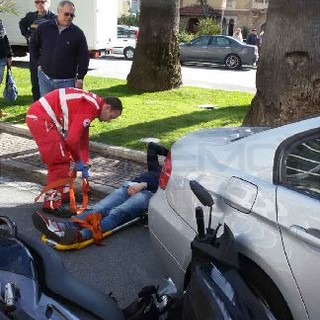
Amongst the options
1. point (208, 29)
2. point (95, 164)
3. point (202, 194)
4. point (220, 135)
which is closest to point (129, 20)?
point (208, 29)

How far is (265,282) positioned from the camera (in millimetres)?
2551

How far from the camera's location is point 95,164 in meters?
6.60

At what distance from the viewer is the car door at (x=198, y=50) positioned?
2308 centimetres

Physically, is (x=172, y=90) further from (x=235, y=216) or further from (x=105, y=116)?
(x=235, y=216)

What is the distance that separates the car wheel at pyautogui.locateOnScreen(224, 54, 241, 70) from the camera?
74.0 ft

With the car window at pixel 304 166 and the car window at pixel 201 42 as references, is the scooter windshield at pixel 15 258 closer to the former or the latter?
the car window at pixel 304 166

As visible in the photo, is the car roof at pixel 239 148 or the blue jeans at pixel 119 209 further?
the blue jeans at pixel 119 209

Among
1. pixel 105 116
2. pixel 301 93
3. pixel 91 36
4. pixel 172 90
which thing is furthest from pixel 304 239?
pixel 91 36

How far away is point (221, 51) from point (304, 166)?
67.9ft

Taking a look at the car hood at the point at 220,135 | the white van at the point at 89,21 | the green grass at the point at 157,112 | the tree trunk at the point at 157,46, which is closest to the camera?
the car hood at the point at 220,135

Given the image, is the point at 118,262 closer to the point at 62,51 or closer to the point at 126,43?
the point at 62,51

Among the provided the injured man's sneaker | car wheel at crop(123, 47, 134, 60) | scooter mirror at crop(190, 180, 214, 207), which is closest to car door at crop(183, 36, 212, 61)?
car wheel at crop(123, 47, 134, 60)

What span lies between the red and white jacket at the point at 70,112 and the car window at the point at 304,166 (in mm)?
2575

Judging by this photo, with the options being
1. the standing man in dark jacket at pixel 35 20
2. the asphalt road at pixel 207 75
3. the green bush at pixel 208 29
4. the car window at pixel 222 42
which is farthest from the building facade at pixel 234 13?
the standing man in dark jacket at pixel 35 20
